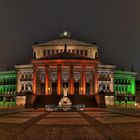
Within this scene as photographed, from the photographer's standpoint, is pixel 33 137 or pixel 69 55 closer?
pixel 33 137

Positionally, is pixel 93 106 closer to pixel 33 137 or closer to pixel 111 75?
pixel 111 75

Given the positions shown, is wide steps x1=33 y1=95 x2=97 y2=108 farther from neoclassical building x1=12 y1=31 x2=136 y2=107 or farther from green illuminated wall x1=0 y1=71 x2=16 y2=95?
green illuminated wall x1=0 y1=71 x2=16 y2=95

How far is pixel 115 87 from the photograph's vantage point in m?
127

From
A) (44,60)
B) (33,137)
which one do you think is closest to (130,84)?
(44,60)

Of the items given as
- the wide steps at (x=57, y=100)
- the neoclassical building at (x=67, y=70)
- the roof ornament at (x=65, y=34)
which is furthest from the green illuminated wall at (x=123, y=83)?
the wide steps at (x=57, y=100)

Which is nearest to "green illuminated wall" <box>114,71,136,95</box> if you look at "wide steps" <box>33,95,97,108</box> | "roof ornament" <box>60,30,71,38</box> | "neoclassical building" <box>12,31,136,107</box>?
"neoclassical building" <box>12,31,136,107</box>

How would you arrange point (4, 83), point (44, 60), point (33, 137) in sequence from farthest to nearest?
point (4, 83)
point (44, 60)
point (33, 137)

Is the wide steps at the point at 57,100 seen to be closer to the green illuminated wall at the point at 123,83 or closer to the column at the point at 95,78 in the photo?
the column at the point at 95,78

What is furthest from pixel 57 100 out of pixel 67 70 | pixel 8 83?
pixel 8 83

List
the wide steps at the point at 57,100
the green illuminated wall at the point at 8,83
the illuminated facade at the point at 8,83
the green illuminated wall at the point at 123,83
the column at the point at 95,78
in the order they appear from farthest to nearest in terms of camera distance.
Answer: the green illuminated wall at the point at 8,83, the illuminated facade at the point at 8,83, the green illuminated wall at the point at 123,83, the column at the point at 95,78, the wide steps at the point at 57,100

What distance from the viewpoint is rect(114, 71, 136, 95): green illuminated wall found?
127m

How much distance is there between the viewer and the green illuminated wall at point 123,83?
127125 millimetres

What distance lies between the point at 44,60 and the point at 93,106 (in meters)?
24.2

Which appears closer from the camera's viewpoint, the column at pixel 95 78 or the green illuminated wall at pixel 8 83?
the column at pixel 95 78
